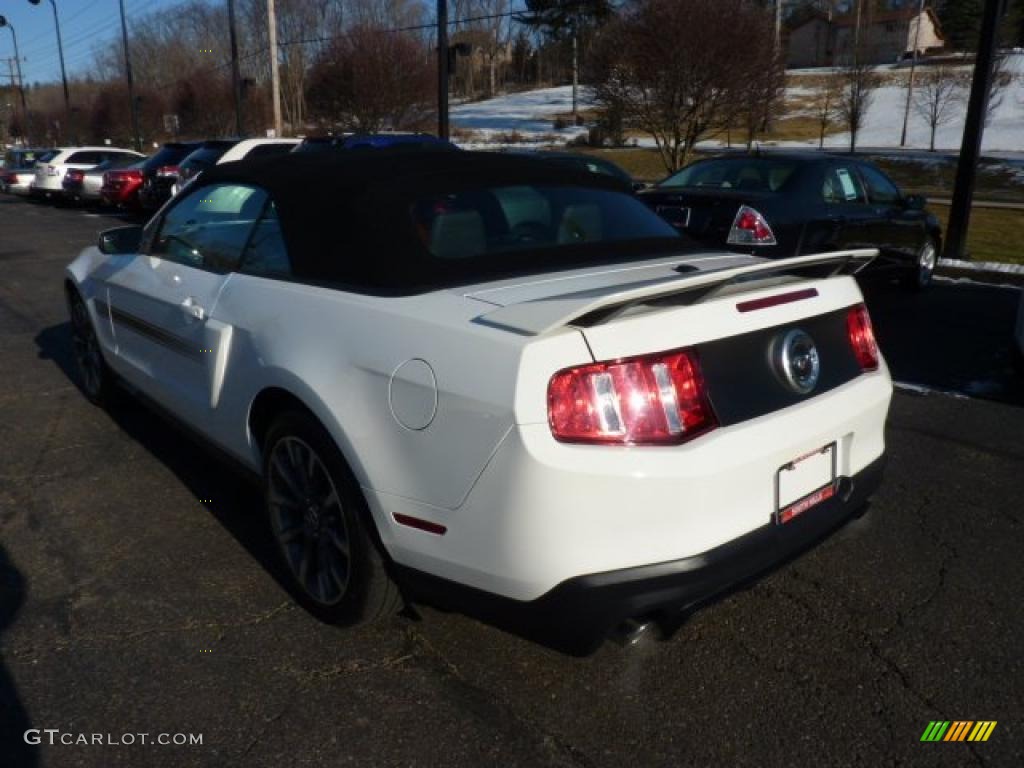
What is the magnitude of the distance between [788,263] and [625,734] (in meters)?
1.48

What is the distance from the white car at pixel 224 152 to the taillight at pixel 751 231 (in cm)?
860

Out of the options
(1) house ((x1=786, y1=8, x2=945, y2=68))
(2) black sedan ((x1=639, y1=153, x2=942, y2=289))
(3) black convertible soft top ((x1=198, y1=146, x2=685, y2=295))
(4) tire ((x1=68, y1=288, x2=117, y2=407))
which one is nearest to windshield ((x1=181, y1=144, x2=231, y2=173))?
(2) black sedan ((x1=639, y1=153, x2=942, y2=289))

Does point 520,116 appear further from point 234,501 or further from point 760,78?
point 234,501

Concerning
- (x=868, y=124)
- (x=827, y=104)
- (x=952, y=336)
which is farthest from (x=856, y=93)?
(x=952, y=336)

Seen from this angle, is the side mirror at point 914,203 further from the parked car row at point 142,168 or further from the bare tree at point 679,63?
the bare tree at point 679,63

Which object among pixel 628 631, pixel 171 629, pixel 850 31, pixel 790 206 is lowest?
pixel 171 629

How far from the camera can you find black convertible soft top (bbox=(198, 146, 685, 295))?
2.83 m

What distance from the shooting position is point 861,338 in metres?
3.01

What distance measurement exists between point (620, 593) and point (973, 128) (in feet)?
36.7

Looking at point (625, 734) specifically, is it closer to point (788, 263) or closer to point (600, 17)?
point (788, 263)

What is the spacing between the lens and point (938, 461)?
4.52 m

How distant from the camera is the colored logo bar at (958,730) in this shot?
243cm

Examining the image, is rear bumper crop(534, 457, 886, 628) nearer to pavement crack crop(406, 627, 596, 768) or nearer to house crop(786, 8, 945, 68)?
pavement crack crop(406, 627, 596, 768)

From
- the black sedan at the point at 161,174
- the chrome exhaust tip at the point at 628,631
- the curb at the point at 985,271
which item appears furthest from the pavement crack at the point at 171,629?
the black sedan at the point at 161,174
